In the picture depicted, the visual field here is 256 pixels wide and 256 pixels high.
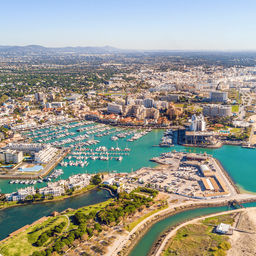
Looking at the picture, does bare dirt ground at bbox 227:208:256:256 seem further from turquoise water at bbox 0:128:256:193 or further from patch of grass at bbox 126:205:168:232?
patch of grass at bbox 126:205:168:232

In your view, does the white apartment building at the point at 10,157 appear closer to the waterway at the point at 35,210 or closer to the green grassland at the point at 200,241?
the waterway at the point at 35,210

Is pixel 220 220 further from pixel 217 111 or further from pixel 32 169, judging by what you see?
pixel 217 111

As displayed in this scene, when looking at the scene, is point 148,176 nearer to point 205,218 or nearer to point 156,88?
point 205,218

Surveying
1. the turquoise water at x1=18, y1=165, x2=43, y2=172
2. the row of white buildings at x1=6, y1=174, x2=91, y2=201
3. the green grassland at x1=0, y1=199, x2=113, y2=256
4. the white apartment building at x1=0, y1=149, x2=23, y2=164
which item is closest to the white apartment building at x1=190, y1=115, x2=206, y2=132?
the row of white buildings at x1=6, y1=174, x2=91, y2=201

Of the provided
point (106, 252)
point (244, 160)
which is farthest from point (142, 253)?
point (244, 160)

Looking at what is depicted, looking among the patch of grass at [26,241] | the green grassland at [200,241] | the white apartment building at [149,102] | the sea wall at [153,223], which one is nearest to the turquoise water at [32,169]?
the patch of grass at [26,241]

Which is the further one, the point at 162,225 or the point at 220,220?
the point at 162,225

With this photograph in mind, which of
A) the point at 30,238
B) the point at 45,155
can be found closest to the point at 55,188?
the point at 30,238
